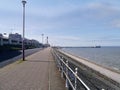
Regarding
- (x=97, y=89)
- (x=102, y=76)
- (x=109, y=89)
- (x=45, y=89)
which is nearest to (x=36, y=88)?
(x=45, y=89)

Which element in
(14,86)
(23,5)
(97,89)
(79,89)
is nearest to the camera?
(14,86)

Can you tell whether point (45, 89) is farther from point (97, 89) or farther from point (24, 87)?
point (97, 89)

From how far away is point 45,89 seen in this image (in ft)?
37.3

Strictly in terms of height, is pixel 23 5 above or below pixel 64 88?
above

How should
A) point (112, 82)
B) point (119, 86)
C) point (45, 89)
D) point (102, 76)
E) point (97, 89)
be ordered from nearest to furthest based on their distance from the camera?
point (45, 89), point (97, 89), point (119, 86), point (112, 82), point (102, 76)

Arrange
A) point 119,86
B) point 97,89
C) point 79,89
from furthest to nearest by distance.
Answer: point 119,86 → point 97,89 → point 79,89

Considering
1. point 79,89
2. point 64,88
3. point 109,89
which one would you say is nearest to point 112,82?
point 109,89

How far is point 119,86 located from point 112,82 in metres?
2.44

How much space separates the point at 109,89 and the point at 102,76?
5690 mm

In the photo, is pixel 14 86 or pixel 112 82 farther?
pixel 112 82

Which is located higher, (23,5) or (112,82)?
(23,5)

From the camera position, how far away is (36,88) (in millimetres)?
11609

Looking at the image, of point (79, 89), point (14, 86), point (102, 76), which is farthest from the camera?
point (102, 76)

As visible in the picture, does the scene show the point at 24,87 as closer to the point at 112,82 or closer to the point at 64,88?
the point at 64,88
